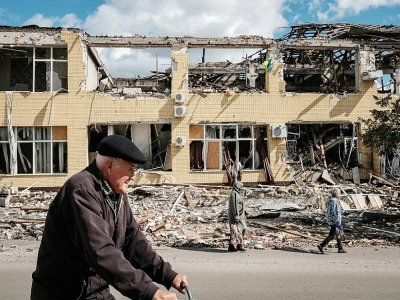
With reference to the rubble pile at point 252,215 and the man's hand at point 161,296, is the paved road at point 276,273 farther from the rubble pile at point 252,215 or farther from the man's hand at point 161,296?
the man's hand at point 161,296

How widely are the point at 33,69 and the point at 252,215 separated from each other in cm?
1339

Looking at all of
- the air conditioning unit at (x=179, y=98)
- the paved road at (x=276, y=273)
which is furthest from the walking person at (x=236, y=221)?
the air conditioning unit at (x=179, y=98)

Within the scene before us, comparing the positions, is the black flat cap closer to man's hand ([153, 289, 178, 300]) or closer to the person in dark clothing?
the person in dark clothing

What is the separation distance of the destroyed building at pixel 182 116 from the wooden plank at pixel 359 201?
4122 mm

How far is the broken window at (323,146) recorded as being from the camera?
23219 millimetres

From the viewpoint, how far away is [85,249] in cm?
248

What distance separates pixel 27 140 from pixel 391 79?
65.2ft

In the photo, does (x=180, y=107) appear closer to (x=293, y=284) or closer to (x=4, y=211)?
(x=4, y=211)

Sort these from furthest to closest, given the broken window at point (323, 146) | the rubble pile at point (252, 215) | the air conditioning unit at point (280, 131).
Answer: the broken window at point (323, 146), the air conditioning unit at point (280, 131), the rubble pile at point (252, 215)

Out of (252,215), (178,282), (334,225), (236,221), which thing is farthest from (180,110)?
(178,282)

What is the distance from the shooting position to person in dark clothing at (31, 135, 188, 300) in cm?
245

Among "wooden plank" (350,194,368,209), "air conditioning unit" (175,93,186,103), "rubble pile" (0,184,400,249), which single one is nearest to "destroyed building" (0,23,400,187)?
"air conditioning unit" (175,93,186,103)

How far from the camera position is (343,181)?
73.6 feet

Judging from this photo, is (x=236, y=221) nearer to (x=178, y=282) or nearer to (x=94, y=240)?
(x=178, y=282)
